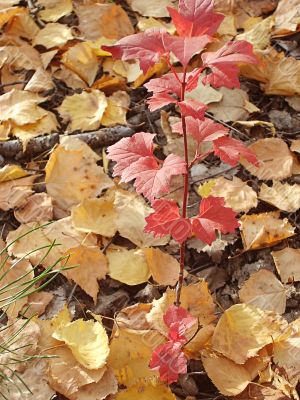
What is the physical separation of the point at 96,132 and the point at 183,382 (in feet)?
2.63

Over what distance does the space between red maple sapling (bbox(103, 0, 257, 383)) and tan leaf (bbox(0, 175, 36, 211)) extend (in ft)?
1.66

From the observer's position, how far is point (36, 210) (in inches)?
68.1

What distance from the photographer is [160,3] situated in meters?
2.23

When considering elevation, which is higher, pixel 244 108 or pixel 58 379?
pixel 244 108

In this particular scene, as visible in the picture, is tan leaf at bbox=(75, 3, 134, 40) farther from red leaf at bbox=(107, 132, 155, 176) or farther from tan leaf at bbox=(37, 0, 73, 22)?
red leaf at bbox=(107, 132, 155, 176)

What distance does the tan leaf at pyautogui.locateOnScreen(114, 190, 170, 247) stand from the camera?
1675 mm

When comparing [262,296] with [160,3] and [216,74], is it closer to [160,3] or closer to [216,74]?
[216,74]

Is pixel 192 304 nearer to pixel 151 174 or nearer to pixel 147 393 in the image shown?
pixel 147 393

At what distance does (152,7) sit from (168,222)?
1156 millimetres

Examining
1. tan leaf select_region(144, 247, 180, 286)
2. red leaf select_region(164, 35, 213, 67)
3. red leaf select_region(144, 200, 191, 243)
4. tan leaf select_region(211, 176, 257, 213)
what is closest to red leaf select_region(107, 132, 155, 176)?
red leaf select_region(144, 200, 191, 243)

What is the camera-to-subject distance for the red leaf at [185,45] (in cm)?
118

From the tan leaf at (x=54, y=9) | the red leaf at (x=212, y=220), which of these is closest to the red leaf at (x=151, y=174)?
the red leaf at (x=212, y=220)

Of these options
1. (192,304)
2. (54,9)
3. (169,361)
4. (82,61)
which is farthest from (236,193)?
(54,9)

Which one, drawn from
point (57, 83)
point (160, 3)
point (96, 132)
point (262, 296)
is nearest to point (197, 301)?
point (262, 296)
